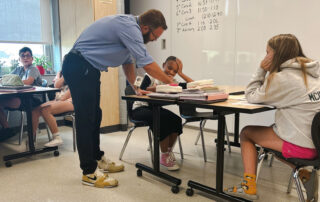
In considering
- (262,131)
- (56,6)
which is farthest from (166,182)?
(56,6)

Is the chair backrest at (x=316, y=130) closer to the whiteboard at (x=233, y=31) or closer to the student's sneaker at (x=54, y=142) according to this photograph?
the whiteboard at (x=233, y=31)

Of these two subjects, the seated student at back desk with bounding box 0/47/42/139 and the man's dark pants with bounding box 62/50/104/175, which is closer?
Answer: the man's dark pants with bounding box 62/50/104/175

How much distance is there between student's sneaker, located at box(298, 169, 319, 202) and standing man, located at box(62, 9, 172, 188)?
3.28ft

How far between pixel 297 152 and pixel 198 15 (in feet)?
8.86

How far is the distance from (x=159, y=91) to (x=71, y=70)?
2.03 ft

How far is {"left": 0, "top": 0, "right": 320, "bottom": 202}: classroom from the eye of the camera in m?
1.56

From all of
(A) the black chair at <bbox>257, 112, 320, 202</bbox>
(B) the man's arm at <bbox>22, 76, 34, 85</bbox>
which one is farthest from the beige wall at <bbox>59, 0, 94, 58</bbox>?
(A) the black chair at <bbox>257, 112, 320, 202</bbox>

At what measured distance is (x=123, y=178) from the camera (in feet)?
7.30

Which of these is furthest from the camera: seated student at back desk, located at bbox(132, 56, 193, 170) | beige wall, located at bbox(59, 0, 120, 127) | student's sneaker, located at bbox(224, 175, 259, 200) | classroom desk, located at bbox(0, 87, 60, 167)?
beige wall, located at bbox(59, 0, 120, 127)

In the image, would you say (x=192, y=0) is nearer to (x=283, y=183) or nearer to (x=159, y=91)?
(x=159, y=91)

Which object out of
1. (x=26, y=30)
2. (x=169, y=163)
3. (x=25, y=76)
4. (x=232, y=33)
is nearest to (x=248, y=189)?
(x=169, y=163)

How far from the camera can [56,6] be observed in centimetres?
427

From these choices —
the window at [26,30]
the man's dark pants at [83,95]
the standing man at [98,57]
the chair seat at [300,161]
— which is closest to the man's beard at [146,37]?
the standing man at [98,57]

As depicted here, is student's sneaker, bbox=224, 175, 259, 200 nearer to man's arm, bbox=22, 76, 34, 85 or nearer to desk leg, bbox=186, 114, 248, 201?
desk leg, bbox=186, 114, 248, 201
